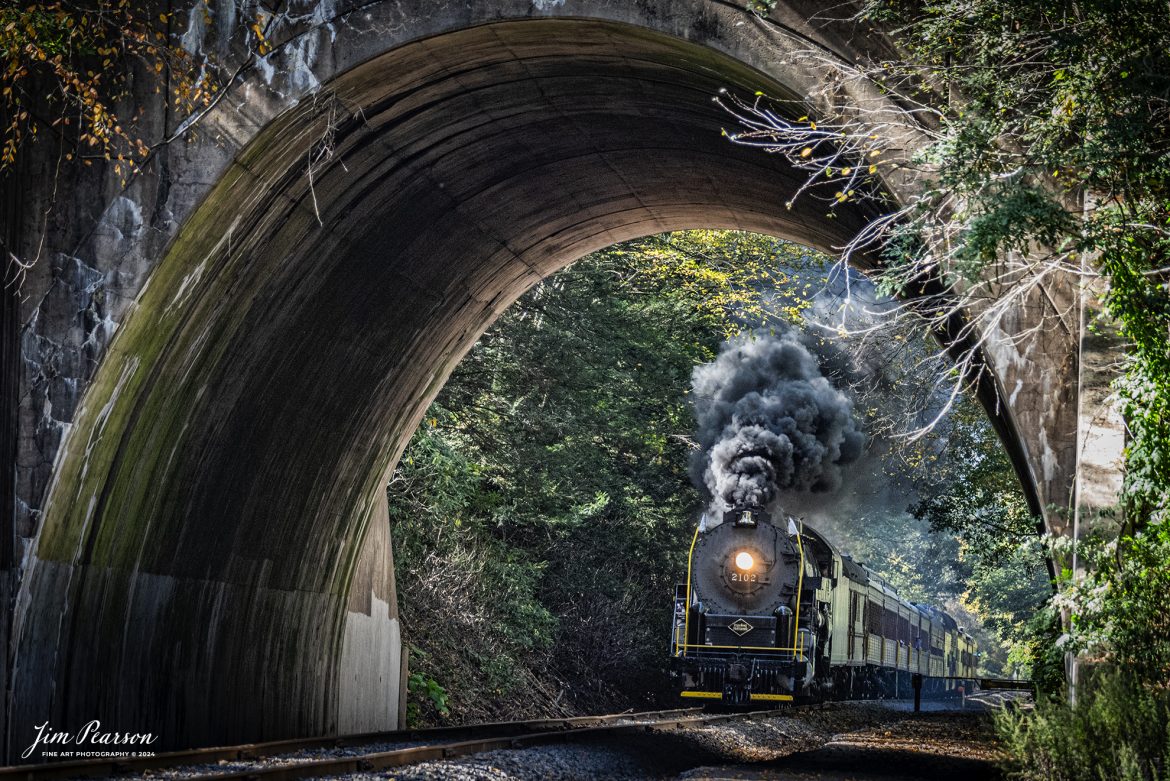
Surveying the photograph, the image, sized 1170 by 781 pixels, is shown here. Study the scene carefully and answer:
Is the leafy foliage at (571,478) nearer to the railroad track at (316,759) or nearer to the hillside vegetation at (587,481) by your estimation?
the hillside vegetation at (587,481)

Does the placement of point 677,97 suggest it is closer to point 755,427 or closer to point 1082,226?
point 1082,226

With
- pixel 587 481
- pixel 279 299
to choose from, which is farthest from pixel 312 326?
pixel 587 481

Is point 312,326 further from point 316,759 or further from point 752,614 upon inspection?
point 752,614

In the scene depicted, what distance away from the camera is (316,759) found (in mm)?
10523

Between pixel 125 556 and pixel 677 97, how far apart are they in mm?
6186

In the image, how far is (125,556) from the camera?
10328 millimetres

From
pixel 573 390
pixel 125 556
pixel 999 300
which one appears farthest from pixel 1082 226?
pixel 573 390

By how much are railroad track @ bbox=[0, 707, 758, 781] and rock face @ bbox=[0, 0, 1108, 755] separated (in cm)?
85

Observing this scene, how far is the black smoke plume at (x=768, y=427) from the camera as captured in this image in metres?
19.8

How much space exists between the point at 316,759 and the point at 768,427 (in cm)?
1112

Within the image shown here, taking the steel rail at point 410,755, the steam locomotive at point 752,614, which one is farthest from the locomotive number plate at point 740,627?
the steel rail at point 410,755

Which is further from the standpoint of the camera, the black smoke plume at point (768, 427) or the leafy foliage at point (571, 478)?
the leafy foliage at point (571, 478)

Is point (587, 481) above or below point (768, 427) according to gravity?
below

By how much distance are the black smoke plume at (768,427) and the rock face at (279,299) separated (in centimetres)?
691
